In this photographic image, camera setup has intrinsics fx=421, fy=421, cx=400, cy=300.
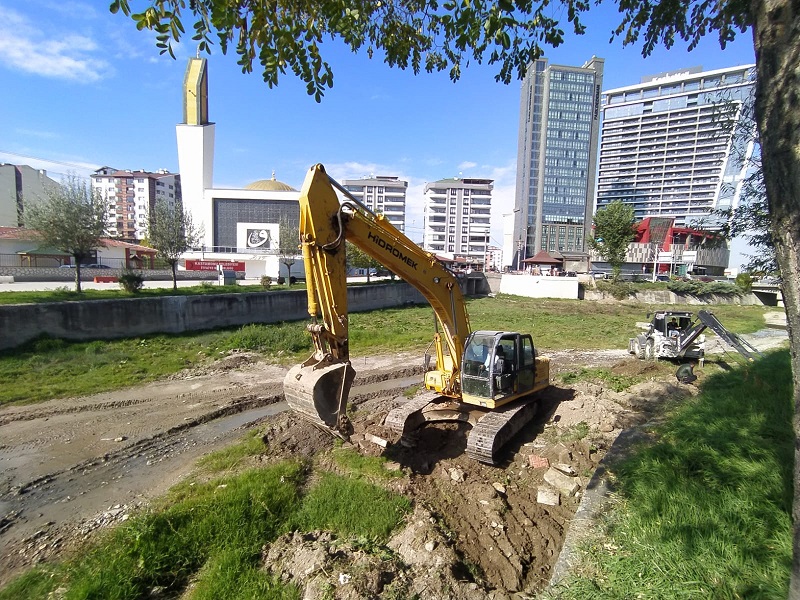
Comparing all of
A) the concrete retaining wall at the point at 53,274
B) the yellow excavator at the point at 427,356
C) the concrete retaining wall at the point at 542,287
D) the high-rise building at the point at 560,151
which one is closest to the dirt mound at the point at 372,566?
the yellow excavator at the point at 427,356

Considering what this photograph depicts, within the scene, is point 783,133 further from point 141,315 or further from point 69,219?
point 69,219

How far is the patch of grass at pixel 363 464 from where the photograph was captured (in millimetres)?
7008

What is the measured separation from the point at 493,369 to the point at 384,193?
10243cm

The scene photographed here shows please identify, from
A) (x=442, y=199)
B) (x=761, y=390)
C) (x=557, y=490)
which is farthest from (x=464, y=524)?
(x=442, y=199)

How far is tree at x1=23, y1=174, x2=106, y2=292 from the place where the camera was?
64.2ft

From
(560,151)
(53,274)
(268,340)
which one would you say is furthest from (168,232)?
(560,151)

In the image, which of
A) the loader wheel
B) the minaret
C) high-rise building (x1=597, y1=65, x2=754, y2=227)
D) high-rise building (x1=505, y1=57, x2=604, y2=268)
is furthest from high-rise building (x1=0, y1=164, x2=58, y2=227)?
high-rise building (x1=597, y1=65, x2=754, y2=227)

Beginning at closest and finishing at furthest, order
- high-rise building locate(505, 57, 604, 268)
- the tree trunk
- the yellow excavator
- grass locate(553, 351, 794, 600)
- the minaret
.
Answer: the tree trunk, grass locate(553, 351, 794, 600), the yellow excavator, the minaret, high-rise building locate(505, 57, 604, 268)

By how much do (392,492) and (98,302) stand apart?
15083 millimetres

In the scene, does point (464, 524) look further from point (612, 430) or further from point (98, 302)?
point (98, 302)

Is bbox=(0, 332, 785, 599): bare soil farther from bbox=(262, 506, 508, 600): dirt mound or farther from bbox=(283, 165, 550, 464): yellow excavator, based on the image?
bbox=(283, 165, 550, 464): yellow excavator

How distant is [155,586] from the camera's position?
14.9 feet

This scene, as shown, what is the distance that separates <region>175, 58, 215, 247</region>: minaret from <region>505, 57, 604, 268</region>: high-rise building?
75422 millimetres

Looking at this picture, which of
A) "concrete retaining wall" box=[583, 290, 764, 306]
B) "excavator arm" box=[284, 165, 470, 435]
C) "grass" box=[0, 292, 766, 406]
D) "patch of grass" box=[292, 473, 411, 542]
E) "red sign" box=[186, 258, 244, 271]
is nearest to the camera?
"patch of grass" box=[292, 473, 411, 542]
